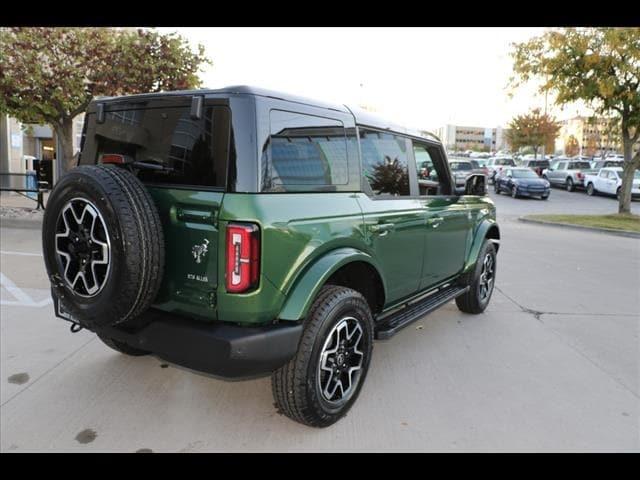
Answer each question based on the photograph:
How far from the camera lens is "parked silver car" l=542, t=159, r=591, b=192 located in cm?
2678

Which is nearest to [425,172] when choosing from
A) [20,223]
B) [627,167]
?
[20,223]

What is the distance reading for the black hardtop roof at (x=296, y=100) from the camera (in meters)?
2.57

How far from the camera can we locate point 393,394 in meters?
3.41

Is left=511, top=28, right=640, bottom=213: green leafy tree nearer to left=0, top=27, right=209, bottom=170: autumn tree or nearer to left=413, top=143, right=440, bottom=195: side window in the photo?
left=0, top=27, right=209, bottom=170: autumn tree

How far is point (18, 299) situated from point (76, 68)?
638cm

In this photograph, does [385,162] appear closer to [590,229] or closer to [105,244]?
[105,244]

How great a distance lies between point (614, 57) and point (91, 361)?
1402cm

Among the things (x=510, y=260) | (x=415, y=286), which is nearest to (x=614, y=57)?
(x=510, y=260)

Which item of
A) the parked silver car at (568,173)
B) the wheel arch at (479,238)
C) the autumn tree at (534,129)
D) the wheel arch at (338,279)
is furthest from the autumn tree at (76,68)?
the autumn tree at (534,129)

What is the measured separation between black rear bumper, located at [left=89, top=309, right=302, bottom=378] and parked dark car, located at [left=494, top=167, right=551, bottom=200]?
Result: 22.3m

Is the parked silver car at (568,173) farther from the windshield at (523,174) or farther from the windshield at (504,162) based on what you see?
the windshield at (523,174)

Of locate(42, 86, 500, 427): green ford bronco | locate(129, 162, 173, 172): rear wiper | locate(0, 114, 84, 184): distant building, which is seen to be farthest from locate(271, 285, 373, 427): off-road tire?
locate(0, 114, 84, 184): distant building

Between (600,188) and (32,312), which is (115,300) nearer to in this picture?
(32,312)

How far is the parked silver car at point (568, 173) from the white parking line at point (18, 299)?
27.5 metres
